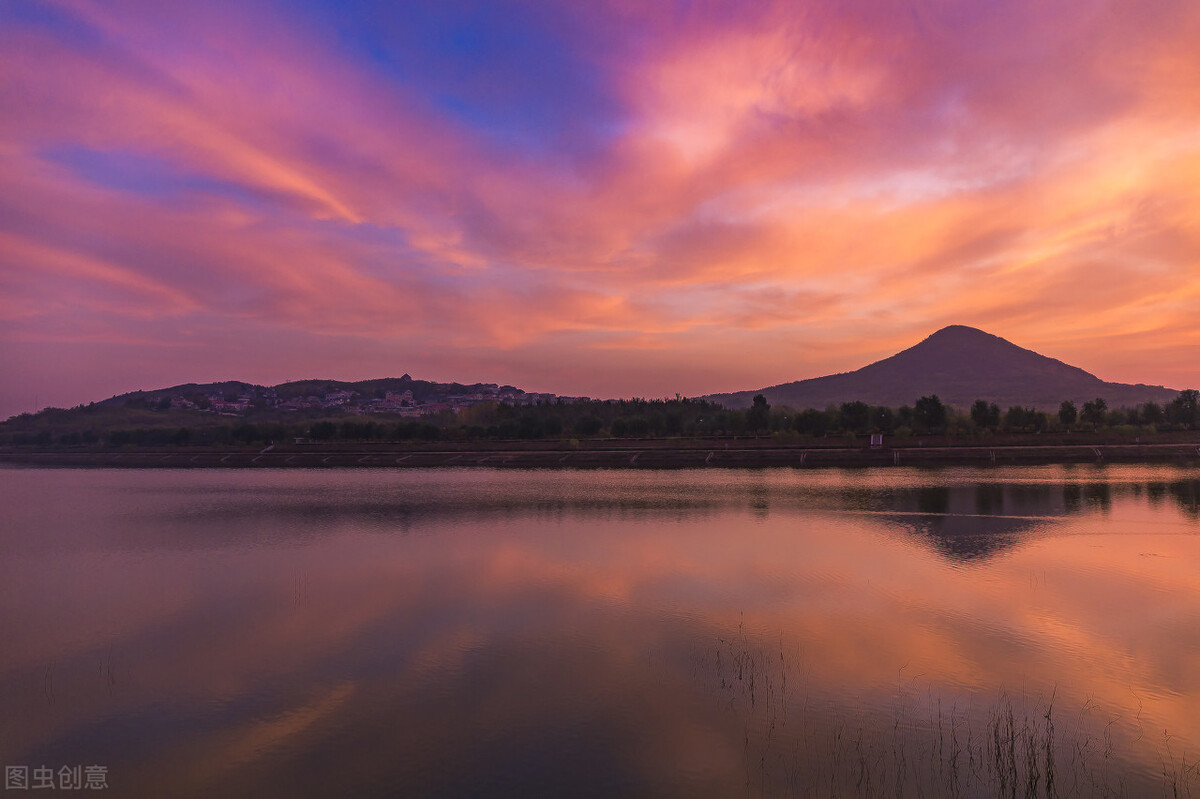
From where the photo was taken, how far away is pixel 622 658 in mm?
18391

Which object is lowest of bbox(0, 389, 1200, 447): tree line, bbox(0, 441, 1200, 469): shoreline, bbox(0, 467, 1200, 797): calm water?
bbox(0, 467, 1200, 797): calm water

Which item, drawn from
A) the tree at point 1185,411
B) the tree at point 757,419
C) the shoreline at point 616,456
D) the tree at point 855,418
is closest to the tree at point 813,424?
the tree at point 855,418

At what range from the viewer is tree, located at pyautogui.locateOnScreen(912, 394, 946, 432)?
119 metres

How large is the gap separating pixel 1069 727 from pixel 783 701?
5.80 metres

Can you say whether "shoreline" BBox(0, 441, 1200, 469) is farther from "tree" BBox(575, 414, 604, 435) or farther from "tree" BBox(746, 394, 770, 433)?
"tree" BBox(746, 394, 770, 433)

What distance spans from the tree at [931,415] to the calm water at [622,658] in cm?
8154

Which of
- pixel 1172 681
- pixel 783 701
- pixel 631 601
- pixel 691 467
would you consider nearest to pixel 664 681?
pixel 783 701

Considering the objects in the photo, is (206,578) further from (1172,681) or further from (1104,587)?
(1104,587)

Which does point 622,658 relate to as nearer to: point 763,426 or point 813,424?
point 813,424

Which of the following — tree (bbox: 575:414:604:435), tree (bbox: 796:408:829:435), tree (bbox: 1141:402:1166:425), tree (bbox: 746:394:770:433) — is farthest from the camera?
tree (bbox: 575:414:604:435)

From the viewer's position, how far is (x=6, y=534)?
45.4 metres

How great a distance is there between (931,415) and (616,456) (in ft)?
193

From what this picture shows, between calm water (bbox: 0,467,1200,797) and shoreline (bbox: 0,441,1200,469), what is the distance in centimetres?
5315

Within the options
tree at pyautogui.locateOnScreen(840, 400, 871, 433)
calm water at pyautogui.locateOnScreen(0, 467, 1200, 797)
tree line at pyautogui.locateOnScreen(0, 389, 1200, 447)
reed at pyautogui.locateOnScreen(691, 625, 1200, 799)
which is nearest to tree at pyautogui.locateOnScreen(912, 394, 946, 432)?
tree line at pyautogui.locateOnScreen(0, 389, 1200, 447)
